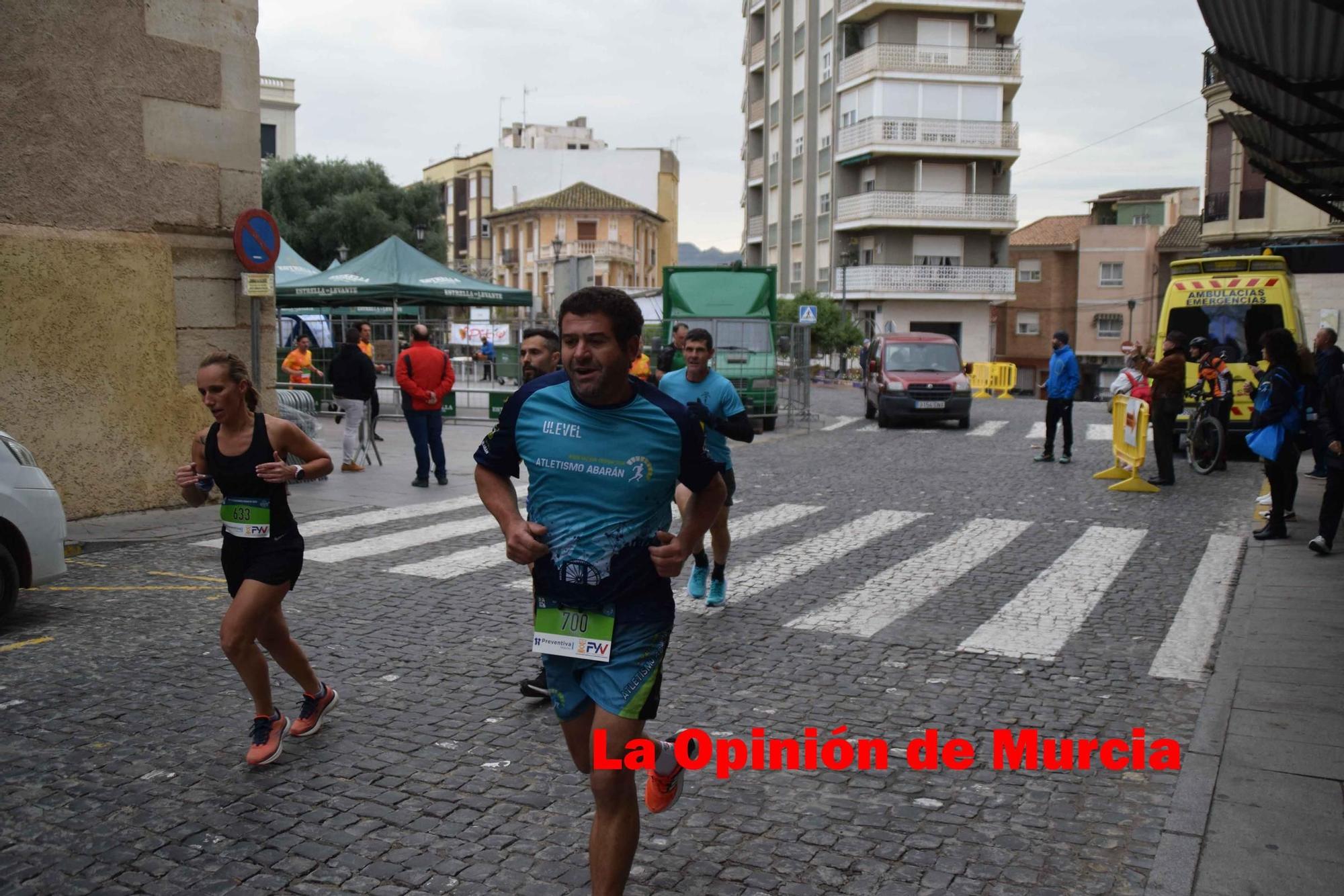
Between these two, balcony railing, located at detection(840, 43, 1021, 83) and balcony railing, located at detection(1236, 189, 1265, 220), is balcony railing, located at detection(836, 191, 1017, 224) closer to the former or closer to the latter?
balcony railing, located at detection(840, 43, 1021, 83)

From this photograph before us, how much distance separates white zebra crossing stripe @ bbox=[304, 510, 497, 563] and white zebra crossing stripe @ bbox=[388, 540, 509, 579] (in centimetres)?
58

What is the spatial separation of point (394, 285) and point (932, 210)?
112ft

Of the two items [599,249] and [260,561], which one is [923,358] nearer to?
[260,561]

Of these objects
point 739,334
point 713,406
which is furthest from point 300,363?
point 713,406

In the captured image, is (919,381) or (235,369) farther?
(919,381)

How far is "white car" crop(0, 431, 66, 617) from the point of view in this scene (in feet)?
24.1

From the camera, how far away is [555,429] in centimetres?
360

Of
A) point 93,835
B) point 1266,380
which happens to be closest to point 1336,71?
point 1266,380

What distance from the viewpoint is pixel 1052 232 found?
66875mm

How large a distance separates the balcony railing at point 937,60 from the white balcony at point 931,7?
54.7 inches

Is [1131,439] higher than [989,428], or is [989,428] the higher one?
[1131,439]

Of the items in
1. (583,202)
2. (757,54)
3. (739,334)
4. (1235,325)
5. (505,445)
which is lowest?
(505,445)

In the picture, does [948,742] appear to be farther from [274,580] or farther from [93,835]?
[93,835]

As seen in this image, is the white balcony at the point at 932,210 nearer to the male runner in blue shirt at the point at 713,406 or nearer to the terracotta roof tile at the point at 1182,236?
the terracotta roof tile at the point at 1182,236
